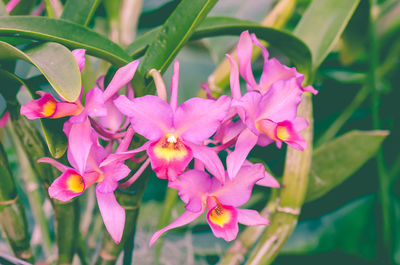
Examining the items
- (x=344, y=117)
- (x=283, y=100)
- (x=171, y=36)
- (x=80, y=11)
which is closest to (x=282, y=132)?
(x=283, y=100)

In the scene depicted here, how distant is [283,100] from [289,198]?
165mm

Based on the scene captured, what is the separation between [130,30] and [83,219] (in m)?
0.33

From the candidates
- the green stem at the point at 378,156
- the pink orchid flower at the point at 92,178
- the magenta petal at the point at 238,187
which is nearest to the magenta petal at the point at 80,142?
the pink orchid flower at the point at 92,178

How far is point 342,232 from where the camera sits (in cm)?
68

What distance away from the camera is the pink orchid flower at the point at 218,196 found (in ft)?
1.11

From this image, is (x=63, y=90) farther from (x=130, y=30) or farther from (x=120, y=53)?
Answer: (x=130, y=30)

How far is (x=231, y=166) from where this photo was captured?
0.34 meters

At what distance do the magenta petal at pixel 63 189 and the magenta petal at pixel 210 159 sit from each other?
100mm

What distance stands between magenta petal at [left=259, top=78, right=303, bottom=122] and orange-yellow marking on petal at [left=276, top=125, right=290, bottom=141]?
0.01 m

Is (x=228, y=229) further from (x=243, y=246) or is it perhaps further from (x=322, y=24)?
(x=322, y=24)

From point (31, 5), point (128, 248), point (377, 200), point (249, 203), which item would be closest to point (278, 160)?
point (249, 203)

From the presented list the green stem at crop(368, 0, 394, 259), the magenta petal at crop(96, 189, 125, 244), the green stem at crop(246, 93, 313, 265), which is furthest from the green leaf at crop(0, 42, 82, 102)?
the green stem at crop(368, 0, 394, 259)

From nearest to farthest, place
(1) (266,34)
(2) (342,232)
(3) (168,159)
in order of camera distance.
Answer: (3) (168,159) → (1) (266,34) → (2) (342,232)

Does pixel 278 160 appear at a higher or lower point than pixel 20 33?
lower
